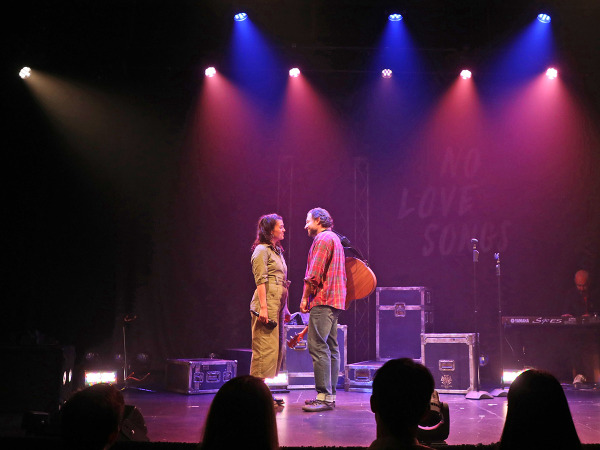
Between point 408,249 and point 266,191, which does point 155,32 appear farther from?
point 408,249

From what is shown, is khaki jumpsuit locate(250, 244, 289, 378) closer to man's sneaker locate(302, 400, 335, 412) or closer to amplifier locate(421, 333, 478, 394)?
man's sneaker locate(302, 400, 335, 412)

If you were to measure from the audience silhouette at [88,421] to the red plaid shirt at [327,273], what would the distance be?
4.09 metres

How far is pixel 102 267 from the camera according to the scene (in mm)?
9883

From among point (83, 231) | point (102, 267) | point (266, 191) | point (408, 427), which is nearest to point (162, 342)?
point (102, 267)

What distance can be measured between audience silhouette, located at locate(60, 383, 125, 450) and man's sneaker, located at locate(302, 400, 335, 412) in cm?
407

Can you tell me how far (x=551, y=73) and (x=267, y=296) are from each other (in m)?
6.39

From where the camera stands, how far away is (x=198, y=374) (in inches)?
322

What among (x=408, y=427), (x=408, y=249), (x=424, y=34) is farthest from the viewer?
(x=408, y=249)

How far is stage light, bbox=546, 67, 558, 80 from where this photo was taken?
993cm

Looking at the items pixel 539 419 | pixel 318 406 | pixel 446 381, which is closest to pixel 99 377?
pixel 318 406

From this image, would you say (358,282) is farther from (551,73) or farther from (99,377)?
(551,73)

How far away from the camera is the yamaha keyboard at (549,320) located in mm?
8938

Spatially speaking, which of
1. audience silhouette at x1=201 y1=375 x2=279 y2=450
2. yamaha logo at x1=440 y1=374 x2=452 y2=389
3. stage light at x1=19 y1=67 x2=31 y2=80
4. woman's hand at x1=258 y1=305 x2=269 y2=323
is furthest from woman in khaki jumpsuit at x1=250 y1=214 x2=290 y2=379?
stage light at x1=19 y1=67 x2=31 y2=80

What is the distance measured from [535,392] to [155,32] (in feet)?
28.8
